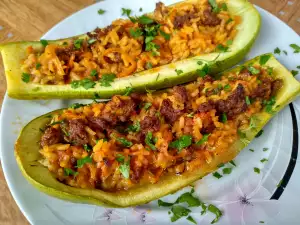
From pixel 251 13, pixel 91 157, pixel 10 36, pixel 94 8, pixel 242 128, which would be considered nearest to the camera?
pixel 91 157

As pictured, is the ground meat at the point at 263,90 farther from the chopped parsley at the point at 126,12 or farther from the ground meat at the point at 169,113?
the chopped parsley at the point at 126,12

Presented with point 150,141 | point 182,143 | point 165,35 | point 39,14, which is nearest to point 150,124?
point 150,141

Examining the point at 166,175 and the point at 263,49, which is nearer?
the point at 166,175

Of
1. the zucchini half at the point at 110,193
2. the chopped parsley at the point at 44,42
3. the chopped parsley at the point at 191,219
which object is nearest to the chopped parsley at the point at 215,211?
the chopped parsley at the point at 191,219

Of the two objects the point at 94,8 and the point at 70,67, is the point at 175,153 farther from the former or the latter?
the point at 94,8

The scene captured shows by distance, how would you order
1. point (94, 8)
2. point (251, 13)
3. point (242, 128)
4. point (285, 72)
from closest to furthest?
point (242, 128) < point (285, 72) < point (251, 13) < point (94, 8)

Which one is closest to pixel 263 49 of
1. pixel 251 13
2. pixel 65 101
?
pixel 251 13

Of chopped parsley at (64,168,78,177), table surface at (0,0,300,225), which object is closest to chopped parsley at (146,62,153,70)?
chopped parsley at (64,168,78,177)

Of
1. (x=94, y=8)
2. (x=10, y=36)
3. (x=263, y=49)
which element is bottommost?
(x=10, y=36)
